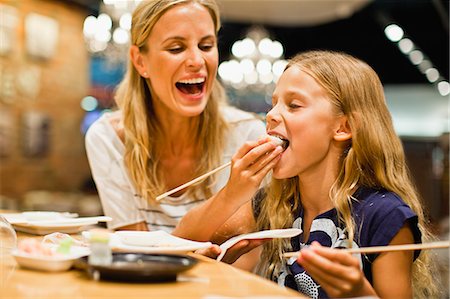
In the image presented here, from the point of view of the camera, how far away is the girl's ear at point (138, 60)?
2795mm

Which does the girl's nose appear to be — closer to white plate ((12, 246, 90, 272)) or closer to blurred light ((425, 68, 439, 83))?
white plate ((12, 246, 90, 272))

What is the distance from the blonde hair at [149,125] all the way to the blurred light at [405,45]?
10.1m

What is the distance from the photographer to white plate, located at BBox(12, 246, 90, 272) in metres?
1.48

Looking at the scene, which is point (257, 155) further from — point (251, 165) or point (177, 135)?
point (177, 135)

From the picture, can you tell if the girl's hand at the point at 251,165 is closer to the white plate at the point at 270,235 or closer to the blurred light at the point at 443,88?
the white plate at the point at 270,235

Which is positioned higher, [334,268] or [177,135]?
[177,135]

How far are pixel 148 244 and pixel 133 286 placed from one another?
0.48 metres

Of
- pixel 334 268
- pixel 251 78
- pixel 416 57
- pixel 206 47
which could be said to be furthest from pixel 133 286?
pixel 416 57

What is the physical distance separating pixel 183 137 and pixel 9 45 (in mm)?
5358

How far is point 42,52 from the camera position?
8133 mm

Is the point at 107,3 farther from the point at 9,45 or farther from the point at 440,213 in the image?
the point at 440,213

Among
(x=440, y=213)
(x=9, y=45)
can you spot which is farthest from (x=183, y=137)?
(x=440, y=213)

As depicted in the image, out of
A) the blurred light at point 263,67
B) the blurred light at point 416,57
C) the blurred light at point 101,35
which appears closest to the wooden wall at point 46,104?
the blurred light at point 101,35

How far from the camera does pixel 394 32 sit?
38.9ft
